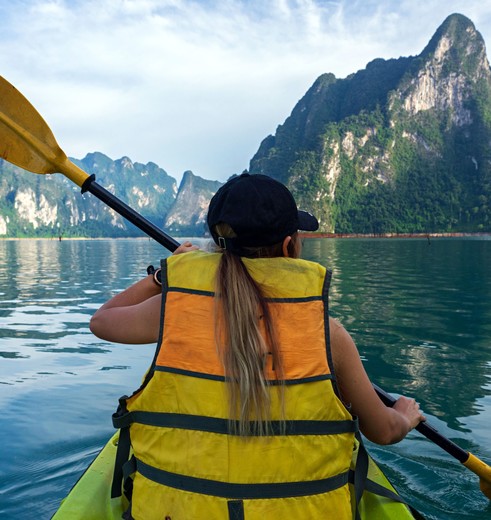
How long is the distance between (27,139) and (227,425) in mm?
2681

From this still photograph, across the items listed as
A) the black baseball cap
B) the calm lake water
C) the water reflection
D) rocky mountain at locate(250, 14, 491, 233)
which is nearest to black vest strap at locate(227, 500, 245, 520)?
the black baseball cap

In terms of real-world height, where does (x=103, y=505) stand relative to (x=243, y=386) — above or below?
below

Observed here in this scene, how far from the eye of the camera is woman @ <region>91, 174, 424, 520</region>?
1.73 meters

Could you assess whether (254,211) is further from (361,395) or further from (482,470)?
(482,470)

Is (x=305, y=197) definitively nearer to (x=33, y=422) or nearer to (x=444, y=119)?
(x=444, y=119)

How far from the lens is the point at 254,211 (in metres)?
1.88

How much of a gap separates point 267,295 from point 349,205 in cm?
16481

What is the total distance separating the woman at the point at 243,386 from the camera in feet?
5.68

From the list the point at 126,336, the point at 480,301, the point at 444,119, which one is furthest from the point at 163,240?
the point at 444,119

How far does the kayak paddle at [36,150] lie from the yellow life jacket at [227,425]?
1.38 m

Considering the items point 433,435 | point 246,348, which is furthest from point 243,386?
point 433,435

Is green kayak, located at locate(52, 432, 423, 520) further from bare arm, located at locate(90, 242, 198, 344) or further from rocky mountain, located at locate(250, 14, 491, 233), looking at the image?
rocky mountain, located at locate(250, 14, 491, 233)

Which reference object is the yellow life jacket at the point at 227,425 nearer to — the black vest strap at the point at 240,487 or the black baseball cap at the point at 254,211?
the black vest strap at the point at 240,487

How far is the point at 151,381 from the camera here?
1799 millimetres
